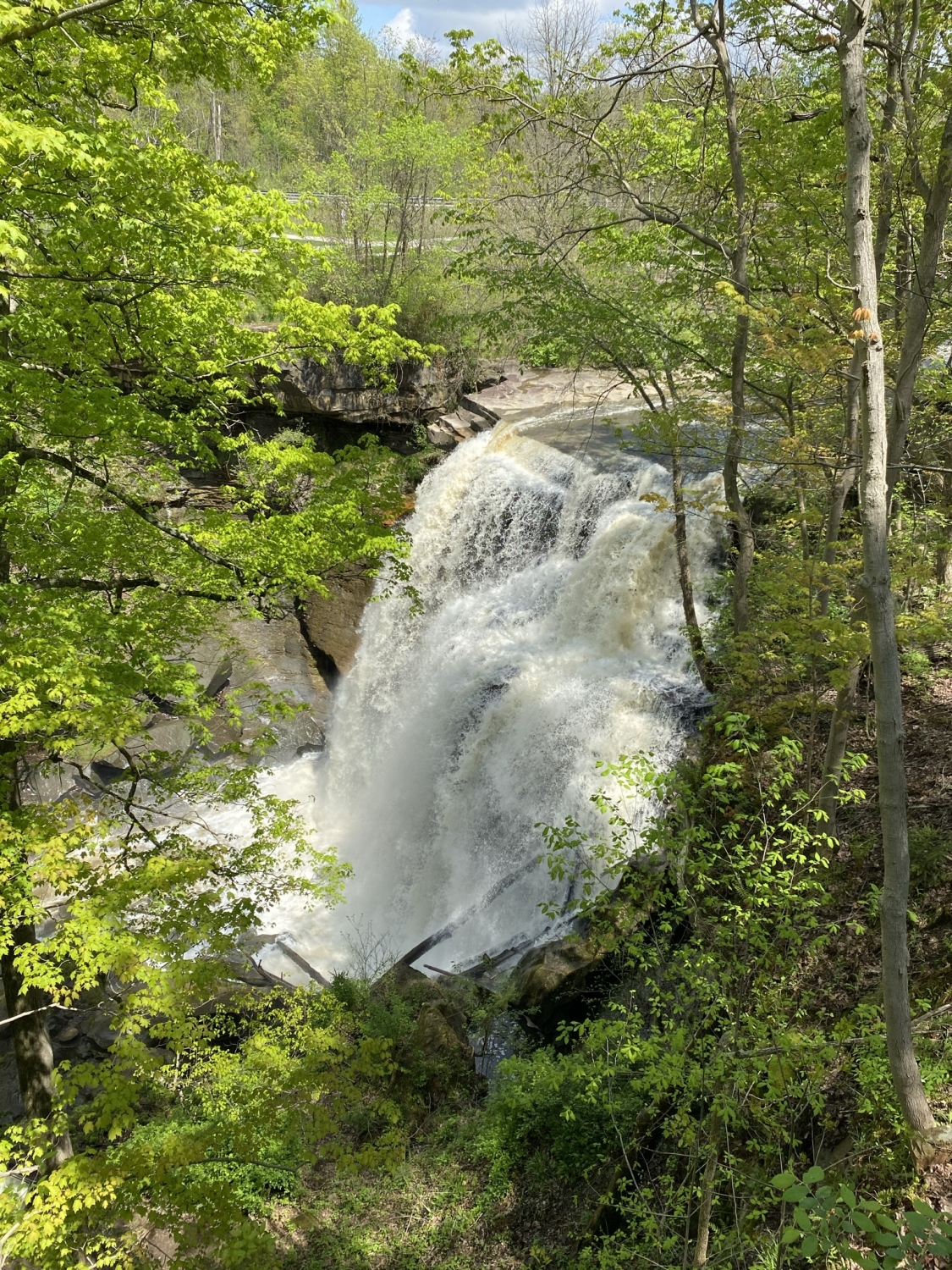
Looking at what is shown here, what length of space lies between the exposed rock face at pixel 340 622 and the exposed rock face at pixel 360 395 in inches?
167

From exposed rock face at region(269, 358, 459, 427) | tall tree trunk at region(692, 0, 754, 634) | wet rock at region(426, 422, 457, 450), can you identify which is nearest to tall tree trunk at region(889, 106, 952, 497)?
tall tree trunk at region(692, 0, 754, 634)

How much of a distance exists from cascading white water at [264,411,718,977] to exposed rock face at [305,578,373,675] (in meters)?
0.50

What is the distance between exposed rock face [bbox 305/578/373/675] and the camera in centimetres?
1591

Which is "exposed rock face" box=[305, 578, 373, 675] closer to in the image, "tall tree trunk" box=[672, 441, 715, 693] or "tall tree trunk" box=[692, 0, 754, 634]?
"tall tree trunk" box=[672, 441, 715, 693]

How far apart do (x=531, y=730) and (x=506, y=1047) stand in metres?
3.94

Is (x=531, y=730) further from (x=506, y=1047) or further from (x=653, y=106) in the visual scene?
(x=653, y=106)

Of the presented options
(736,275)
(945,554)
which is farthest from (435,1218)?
(736,275)

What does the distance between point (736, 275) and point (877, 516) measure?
4386 millimetres

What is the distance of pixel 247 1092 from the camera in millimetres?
5883

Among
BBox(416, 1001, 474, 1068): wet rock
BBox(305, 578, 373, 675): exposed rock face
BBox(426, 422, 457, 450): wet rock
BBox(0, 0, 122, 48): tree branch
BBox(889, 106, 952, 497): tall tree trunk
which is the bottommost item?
BBox(416, 1001, 474, 1068): wet rock

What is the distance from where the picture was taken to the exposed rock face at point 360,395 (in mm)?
17250

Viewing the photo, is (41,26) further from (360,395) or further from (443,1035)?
(360,395)

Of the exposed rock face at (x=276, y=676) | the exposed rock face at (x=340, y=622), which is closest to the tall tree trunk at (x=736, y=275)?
the exposed rock face at (x=276, y=676)

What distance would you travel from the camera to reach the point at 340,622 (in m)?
16.1
